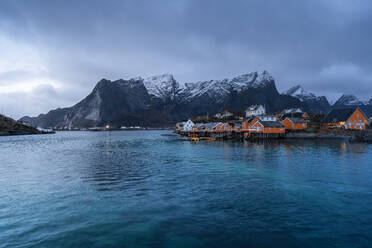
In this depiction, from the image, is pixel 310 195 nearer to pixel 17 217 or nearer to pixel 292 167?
pixel 292 167

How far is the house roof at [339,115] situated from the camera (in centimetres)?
8846

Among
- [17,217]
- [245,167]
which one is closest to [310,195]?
[245,167]

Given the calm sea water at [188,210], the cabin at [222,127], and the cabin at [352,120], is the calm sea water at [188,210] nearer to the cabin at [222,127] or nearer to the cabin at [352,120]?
the cabin at [222,127]

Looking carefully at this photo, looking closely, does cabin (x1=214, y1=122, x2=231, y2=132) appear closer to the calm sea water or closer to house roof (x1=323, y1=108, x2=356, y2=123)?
house roof (x1=323, y1=108, x2=356, y2=123)

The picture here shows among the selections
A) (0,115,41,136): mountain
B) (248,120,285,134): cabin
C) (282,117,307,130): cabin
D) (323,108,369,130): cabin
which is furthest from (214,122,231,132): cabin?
(0,115,41,136): mountain

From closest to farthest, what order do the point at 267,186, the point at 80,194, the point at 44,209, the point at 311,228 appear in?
1. the point at 311,228
2. the point at 44,209
3. the point at 80,194
4. the point at 267,186

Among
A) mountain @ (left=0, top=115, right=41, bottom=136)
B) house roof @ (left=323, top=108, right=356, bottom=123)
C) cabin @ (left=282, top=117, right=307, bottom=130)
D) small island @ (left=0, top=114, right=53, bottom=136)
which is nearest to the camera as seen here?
house roof @ (left=323, top=108, right=356, bottom=123)

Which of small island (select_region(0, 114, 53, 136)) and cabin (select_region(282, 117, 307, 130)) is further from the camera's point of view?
small island (select_region(0, 114, 53, 136))

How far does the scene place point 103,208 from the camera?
14.4 m

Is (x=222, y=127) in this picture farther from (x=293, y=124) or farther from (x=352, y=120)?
(x=352, y=120)

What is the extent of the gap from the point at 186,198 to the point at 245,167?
1412cm

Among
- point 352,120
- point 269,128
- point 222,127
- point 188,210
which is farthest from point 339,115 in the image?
point 188,210

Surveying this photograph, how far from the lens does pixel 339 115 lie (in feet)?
306

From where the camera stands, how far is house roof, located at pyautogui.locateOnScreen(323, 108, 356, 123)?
88.5 meters
